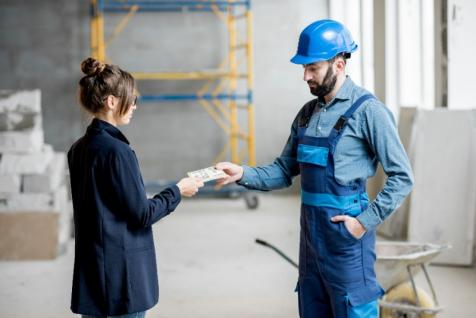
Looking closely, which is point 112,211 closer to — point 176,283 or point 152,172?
point 176,283

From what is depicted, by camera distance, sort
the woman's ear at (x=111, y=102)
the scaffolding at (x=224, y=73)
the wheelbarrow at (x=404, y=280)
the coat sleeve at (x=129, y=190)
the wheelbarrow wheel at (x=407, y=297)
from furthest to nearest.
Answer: the scaffolding at (x=224, y=73) → the wheelbarrow wheel at (x=407, y=297) → the wheelbarrow at (x=404, y=280) → the woman's ear at (x=111, y=102) → the coat sleeve at (x=129, y=190)

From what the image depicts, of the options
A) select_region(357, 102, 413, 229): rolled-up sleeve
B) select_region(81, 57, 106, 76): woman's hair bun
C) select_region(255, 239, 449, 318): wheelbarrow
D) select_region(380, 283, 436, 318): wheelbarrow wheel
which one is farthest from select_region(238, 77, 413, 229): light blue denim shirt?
select_region(380, 283, 436, 318): wheelbarrow wheel

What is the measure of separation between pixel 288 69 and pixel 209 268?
17.7ft

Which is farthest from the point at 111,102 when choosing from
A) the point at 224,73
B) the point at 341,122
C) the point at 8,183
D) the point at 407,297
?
the point at 224,73

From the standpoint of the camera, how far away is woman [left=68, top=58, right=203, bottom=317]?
2676 millimetres

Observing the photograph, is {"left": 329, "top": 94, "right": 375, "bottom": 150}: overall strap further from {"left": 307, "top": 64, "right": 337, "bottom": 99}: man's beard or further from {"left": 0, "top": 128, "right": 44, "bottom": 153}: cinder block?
{"left": 0, "top": 128, "right": 44, "bottom": 153}: cinder block

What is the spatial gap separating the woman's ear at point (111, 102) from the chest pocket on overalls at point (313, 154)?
2.31ft

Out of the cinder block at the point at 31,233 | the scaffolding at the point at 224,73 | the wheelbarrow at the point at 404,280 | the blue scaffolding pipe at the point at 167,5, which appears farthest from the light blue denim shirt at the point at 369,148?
the blue scaffolding pipe at the point at 167,5

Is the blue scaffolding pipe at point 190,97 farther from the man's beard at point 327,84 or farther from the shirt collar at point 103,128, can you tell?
the shirt collar at point 103,128

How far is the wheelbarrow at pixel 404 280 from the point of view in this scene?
3.85 meters

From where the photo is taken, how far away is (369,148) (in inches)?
115

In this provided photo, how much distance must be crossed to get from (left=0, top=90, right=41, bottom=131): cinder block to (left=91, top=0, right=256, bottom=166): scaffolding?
310cm

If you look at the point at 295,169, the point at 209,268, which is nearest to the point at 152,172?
the point at 209,268

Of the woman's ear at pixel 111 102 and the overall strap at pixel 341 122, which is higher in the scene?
the woman's ear at pixel 111 102
